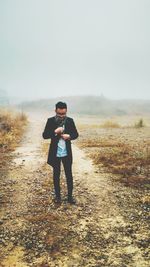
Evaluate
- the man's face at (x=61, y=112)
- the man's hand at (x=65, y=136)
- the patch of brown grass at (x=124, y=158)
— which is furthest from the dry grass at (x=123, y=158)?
the man's face at (x=61, y=112)

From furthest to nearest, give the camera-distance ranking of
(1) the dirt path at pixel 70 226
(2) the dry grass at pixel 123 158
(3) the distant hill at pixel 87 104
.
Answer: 1. (3) the distant hill at pixel 87 104
2. (2) the dry grass at pixel 123 158
3. (1) the dirt path at pixel 70 226

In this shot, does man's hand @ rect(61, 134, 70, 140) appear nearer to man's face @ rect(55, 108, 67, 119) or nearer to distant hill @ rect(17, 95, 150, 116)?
man's face @ rect(55, 108, 67, 119)

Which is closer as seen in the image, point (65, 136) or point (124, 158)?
point (65, 136)

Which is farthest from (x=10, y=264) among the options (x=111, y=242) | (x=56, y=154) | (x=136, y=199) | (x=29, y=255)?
(x=136, y=199)

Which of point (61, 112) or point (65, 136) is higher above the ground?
point (61, 112)

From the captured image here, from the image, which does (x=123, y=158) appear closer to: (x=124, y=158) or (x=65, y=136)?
(x=124, y=158)

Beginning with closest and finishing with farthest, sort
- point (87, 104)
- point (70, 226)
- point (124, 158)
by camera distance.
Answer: point (70, 226) → point (124, 158) → point (87, 104)

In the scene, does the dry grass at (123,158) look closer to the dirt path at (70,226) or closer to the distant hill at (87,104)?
the dirt path at (70,226)

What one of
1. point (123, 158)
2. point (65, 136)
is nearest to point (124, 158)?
point (123, 158)

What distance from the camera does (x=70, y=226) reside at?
23.5ft

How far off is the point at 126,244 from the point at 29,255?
169 cm

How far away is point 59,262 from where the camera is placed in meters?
5.80

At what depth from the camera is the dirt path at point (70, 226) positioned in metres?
5.95

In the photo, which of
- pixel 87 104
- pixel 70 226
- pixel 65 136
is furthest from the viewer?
pixel 87 104
